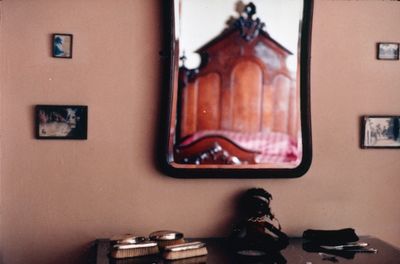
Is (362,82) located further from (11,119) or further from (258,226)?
(11,119)

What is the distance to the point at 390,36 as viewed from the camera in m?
2.84

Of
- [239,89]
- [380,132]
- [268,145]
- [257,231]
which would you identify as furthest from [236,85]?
[380,132]

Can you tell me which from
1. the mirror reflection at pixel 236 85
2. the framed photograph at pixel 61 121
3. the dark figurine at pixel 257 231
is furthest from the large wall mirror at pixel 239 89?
the framed photograph at pixel 61 121

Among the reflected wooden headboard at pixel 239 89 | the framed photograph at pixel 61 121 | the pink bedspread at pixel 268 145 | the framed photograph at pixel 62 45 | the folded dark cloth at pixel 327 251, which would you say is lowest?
the folded dark cloth at pixel 327 251

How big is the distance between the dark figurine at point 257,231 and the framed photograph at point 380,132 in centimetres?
70

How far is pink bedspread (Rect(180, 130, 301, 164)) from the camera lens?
266 centimetres

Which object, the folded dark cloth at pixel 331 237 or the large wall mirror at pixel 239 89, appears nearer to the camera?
the folded dark cloth at pixel 331 237

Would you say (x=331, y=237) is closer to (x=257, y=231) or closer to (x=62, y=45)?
(x=257, y=231)

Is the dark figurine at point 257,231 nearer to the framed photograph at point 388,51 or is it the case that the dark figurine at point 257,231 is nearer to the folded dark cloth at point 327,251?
the folded dark cloth at point 327,251

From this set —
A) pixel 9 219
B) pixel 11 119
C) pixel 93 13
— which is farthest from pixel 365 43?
pixel 9 219

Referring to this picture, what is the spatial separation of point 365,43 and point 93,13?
1.53 meters

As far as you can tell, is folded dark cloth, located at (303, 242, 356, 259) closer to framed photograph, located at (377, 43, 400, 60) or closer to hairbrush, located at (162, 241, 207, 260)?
hairbrush, located at (162, 241, 207, 260)

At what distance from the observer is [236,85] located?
2.66m

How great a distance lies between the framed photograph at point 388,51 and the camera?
9.28ft
